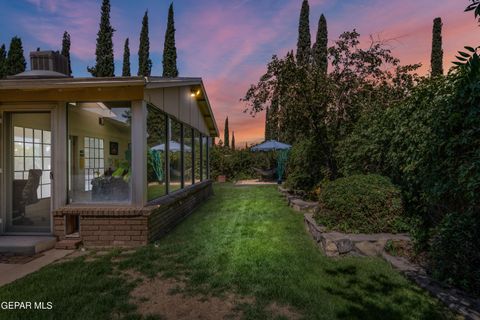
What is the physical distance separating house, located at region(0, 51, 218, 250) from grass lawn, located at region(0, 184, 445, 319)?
746 millimetres

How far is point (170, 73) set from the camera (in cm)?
2345

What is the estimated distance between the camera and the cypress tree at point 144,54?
23.9 meters

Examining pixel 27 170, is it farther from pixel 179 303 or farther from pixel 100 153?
pixel 179 303

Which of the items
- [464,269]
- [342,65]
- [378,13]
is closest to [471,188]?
[464,269]

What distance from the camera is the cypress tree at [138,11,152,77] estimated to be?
23.9 metres

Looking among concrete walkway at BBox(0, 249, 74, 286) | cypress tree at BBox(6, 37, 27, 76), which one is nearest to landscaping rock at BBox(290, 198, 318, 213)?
concrete walkway at BBox(0, 249, 74, 286)

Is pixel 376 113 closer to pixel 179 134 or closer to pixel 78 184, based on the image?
pixel 179 134

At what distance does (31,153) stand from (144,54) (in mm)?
20478

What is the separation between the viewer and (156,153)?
250 inches

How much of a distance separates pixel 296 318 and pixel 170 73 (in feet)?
75.8

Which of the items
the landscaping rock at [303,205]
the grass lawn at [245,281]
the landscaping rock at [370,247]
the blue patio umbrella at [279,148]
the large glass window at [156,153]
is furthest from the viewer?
the blue patio umbrella at [279,148]

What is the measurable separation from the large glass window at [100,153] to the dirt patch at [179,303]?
7.93 feet

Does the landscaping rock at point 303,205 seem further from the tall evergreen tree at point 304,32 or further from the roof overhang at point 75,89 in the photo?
the tall evergreen tree at point 304,32

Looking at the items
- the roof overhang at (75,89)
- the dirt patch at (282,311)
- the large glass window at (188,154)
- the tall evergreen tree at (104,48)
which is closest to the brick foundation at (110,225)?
the roof overhang at (75,89)
